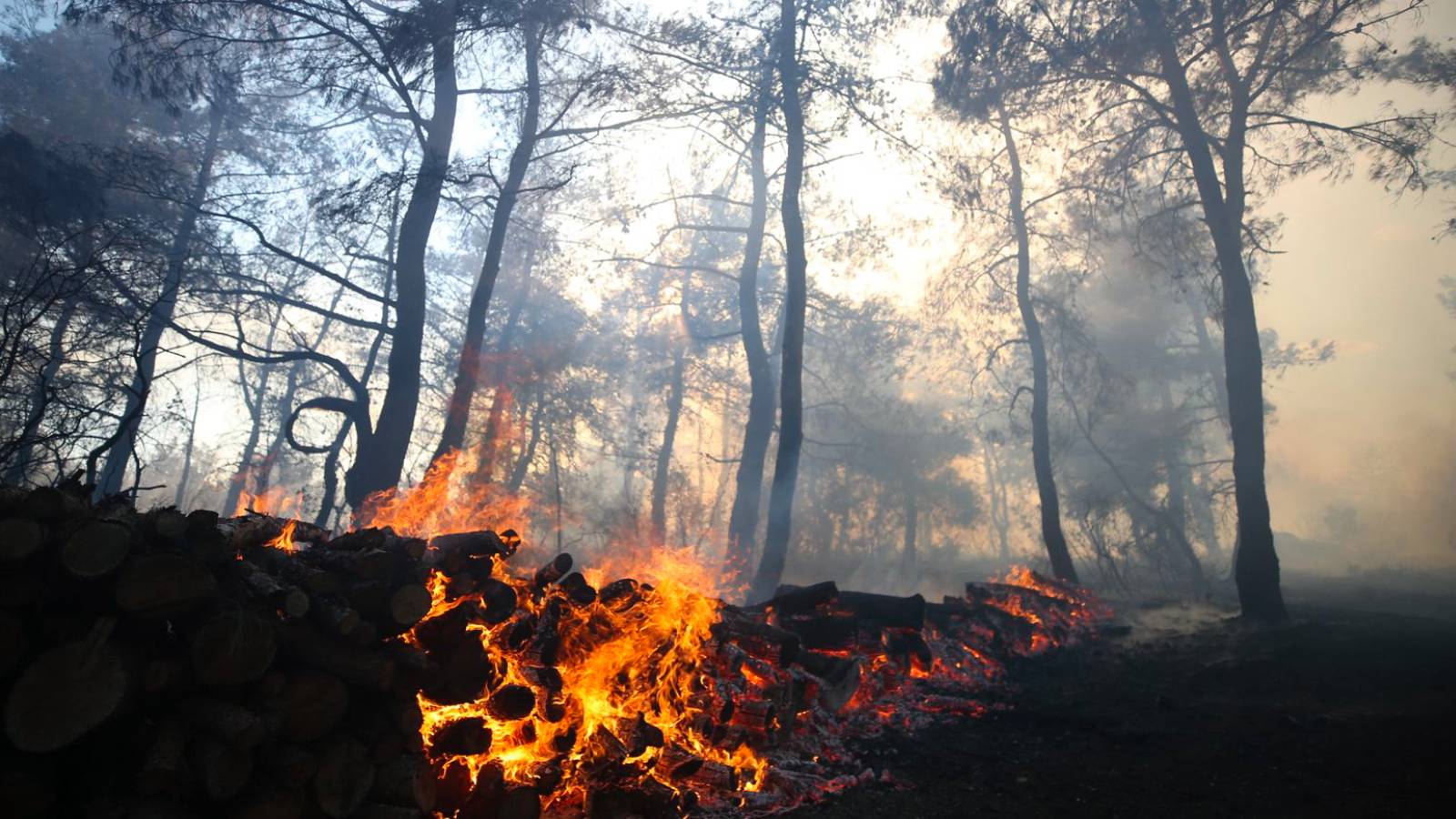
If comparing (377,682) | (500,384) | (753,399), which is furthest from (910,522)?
(377,682)

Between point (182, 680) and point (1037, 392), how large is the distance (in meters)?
18.6

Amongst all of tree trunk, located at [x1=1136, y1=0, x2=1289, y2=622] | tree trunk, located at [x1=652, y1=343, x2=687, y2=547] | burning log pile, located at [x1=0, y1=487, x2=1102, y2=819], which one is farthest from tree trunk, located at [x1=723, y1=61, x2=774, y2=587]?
tree trunk, located at [x1=1136, y1=0, x2=1289, y2=622]

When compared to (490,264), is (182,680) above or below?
below

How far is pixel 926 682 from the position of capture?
26.6 feet

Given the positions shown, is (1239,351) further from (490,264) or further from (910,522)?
(910,522)

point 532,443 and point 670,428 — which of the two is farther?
point 670,428

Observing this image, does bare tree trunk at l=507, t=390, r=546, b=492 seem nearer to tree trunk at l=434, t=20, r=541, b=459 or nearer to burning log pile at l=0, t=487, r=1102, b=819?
tree trunk at l=434, t=20, r=541, b=459

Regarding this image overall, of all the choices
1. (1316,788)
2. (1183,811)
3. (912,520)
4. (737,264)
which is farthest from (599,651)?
(912,520)

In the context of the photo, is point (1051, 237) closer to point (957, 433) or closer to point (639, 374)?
point (957, 433)

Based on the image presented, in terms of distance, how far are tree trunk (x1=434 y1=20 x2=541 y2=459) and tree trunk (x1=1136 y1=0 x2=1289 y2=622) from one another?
40.3 ft

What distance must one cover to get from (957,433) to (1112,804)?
2874 cm

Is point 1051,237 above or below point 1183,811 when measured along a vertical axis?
above

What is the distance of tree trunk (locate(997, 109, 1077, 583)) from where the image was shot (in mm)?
16609

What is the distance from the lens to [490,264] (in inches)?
536
